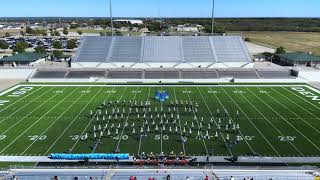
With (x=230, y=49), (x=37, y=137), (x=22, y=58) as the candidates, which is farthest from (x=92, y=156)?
(x=230, y=49)

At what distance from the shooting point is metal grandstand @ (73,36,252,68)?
53.8 m

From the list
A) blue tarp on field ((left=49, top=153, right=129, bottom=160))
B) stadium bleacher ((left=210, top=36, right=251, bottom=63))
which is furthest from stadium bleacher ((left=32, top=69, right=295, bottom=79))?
blue tarp on field ((left=49, top=153, right=129, bottom=160))

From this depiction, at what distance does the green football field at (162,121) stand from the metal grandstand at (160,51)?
11.2m

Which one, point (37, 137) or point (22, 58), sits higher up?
point (22, 58)

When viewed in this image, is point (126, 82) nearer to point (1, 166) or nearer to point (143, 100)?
point (143, 100)

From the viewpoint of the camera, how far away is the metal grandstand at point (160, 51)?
5378 centimetres

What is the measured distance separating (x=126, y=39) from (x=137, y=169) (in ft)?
140

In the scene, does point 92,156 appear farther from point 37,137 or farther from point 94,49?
point 94,49

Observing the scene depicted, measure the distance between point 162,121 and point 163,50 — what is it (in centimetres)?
2890

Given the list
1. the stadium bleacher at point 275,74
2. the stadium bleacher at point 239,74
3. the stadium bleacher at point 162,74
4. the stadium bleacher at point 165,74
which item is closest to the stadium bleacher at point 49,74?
the stadium bleacher at point 165,74

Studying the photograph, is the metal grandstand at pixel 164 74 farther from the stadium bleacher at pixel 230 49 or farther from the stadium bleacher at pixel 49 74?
the stadium bleacher at pixel 230 49

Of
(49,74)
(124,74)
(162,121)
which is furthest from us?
(124,74)

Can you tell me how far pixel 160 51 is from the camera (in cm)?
5678

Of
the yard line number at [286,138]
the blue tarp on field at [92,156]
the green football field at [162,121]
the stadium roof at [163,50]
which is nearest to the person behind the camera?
the blue tarp on field at [92,156]
